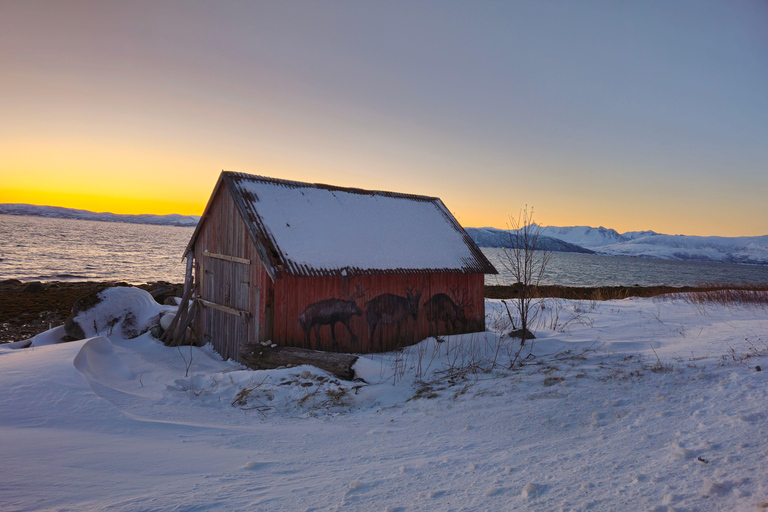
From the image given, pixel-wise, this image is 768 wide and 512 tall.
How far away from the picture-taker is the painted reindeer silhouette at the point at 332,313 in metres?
10.2

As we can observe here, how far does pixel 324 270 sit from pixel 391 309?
2.41m

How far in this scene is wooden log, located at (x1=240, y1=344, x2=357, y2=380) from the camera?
824 cm

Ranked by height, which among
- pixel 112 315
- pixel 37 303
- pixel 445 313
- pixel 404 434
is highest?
pixel 445 313

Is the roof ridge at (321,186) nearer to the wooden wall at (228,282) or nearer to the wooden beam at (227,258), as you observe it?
the wooden wall at (228,282)

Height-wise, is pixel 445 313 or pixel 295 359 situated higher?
pixel 445 313

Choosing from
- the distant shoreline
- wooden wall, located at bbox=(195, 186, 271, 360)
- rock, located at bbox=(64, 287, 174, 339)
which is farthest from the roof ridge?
the distant shoreline

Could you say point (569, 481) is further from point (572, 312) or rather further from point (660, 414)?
point (572, 312)

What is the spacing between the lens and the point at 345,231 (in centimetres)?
1159

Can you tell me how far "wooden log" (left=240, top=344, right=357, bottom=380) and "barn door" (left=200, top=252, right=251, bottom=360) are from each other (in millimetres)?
1117

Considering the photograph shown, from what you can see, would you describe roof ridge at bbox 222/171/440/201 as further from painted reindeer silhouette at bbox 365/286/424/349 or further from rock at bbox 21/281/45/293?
rock at bbox 21/281/45/293

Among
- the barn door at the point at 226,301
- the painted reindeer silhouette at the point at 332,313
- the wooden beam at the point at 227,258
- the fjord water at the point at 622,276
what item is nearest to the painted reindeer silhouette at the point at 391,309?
the painted reindeer silhouette at the point at 332,313

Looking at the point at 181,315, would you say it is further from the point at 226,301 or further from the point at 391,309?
the point at 391,309

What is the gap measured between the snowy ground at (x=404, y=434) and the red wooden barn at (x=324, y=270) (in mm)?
2199

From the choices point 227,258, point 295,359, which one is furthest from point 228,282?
point 295,359
